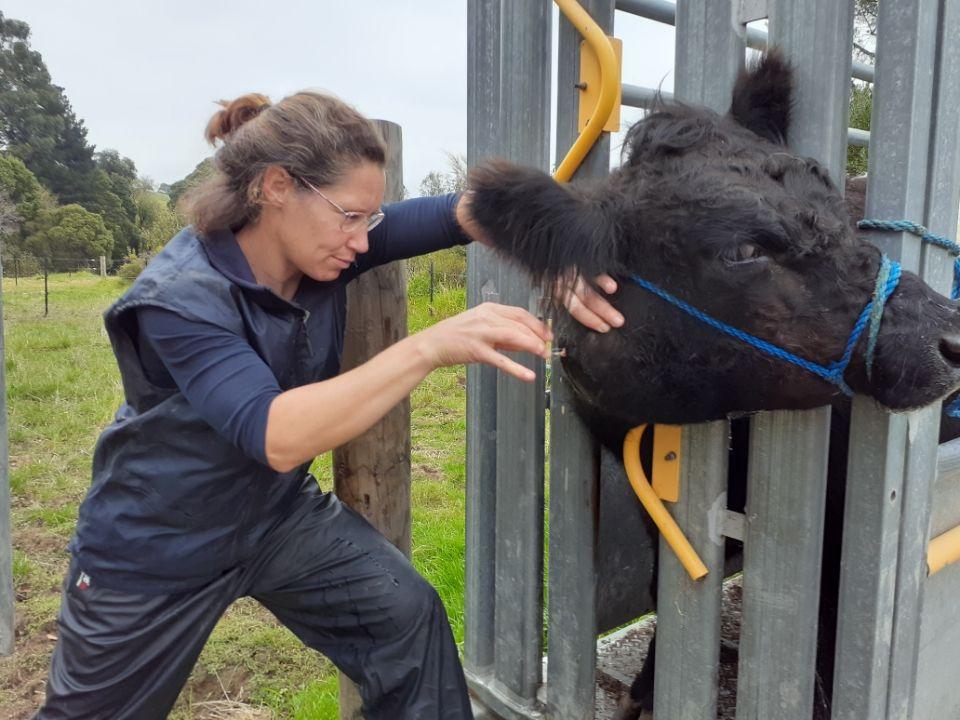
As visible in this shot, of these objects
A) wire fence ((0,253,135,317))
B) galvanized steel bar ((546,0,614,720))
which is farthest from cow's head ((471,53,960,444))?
wire fence ((0,253,135,317))

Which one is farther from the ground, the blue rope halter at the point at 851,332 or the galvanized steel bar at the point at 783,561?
the blue rope halter at the point at 851,332

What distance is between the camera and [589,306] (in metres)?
1.58

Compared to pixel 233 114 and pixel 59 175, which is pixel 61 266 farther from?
pixel 233 114

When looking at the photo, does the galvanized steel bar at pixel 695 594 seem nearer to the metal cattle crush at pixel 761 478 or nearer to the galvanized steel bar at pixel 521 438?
the metal cattle crush at pixel 761 478

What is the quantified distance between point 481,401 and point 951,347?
4.31ft

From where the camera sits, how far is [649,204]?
1576 millimetres

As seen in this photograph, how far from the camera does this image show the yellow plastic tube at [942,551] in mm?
1710

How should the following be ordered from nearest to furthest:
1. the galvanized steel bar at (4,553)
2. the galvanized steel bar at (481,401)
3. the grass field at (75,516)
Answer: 1. the galvanized steel bar at (481,401)
2. the grass field at (75,516)
3. the galvanized steel bar at (4,553)

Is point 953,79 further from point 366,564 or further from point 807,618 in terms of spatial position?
point 366,564

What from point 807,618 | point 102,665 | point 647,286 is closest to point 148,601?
point 102,665

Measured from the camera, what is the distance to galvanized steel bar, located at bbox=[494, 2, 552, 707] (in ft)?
6.69

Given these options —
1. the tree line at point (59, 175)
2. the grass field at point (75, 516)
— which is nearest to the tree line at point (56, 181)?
the tree line at point (59, 175)

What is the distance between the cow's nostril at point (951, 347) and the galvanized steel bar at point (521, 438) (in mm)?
961

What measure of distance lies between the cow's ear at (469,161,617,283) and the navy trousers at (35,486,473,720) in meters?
1.01
